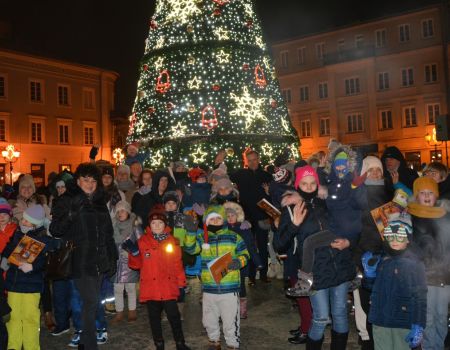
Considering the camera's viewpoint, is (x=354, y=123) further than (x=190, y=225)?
Yes

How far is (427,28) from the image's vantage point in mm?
37125

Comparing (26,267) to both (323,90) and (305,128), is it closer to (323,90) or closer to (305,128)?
(305,128)

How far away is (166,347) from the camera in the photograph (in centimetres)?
535

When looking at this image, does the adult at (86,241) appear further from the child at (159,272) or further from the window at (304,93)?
the window at (304,93)

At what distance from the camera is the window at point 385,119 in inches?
1494

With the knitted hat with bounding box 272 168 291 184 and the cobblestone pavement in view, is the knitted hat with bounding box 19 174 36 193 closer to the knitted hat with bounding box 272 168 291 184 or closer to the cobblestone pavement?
the cobblestone pavement

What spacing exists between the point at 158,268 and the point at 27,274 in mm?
1398

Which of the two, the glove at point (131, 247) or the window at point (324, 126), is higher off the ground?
the window at point (324, 126)

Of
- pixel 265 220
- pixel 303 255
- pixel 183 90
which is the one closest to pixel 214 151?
pixel 183 90

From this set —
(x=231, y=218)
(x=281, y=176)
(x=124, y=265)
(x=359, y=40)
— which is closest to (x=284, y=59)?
(x=359, y=40)

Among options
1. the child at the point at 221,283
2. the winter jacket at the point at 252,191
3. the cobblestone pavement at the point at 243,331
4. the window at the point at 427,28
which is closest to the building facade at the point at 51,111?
the window at the point at 427,28

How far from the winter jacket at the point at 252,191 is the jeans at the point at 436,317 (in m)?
4.18

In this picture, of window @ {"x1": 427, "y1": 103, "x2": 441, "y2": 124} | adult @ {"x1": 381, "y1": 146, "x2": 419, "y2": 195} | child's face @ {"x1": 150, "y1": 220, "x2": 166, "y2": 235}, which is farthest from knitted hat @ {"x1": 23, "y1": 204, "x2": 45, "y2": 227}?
window @ {"x1": 427, "y1": 103, "x2": 441, "y2": 124}

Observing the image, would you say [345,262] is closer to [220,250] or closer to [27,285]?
[220,250]
